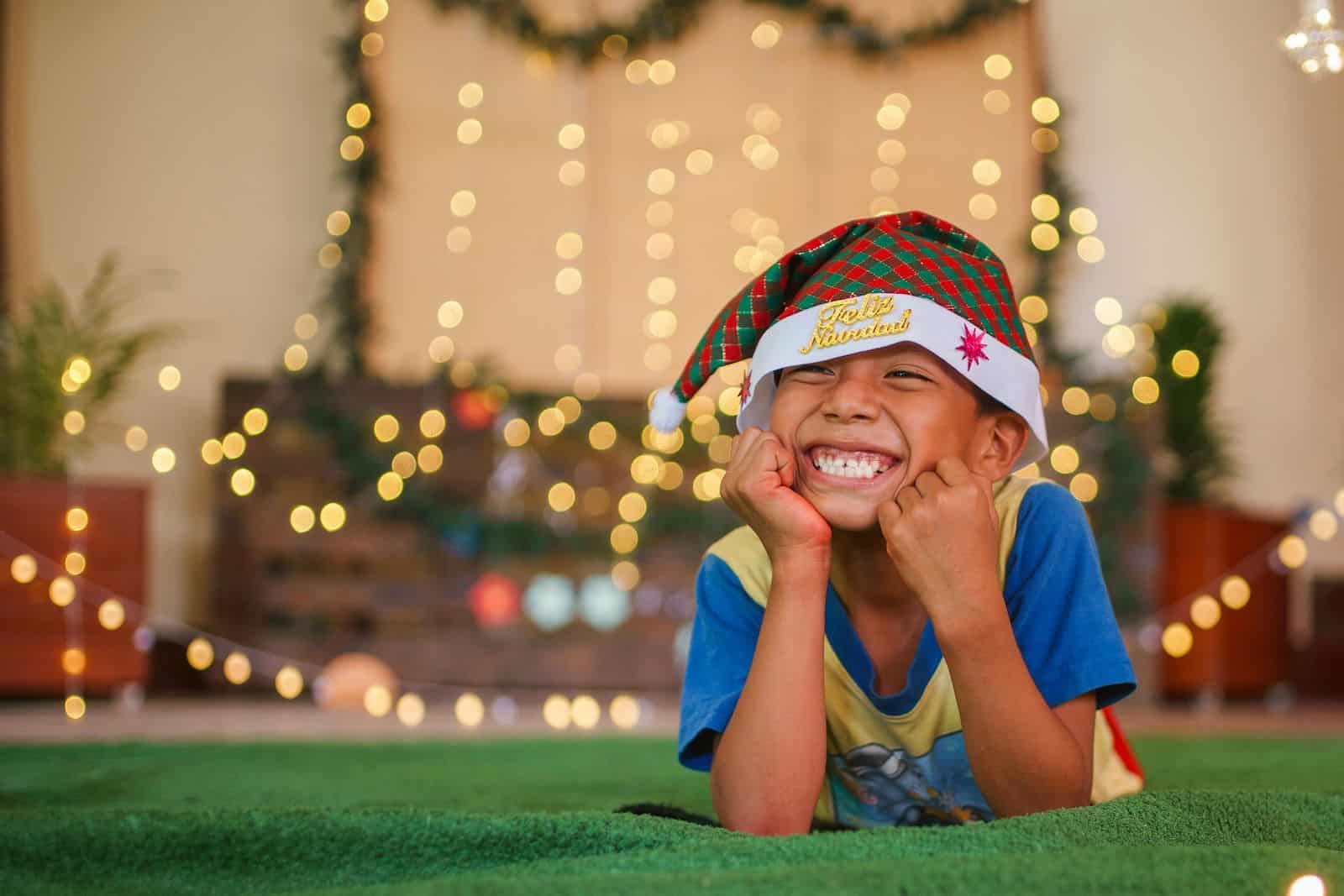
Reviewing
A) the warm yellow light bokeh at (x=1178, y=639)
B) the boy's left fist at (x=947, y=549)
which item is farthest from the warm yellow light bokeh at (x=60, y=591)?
the warm yellow light bokeh at (x=1178, y=639)

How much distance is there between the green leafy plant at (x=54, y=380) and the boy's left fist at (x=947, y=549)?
10.1ft

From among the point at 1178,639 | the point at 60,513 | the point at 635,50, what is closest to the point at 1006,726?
the point at 60,513

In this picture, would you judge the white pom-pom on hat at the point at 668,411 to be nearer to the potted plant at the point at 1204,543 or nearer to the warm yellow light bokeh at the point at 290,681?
the warm yellow light bokeh at the point at 290,681

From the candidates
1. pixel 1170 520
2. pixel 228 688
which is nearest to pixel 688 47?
pixel 1170 520

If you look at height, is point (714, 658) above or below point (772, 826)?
above

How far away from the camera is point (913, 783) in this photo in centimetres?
127

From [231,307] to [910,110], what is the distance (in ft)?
7.75

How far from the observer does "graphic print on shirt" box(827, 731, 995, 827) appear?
1.24 meters

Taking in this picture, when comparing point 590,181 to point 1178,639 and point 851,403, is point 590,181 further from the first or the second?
point 851,403

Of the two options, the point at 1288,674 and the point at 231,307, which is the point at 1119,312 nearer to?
the point at 1288,674

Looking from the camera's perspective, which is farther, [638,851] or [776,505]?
[776,505]

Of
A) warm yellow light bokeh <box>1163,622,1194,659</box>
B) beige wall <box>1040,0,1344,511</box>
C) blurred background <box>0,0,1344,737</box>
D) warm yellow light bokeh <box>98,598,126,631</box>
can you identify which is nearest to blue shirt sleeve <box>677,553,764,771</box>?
blurred background <box>0,0,1344,737</box>

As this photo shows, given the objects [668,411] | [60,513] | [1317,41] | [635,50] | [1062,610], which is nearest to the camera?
[1062,610]

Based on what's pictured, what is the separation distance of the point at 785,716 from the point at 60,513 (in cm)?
290
